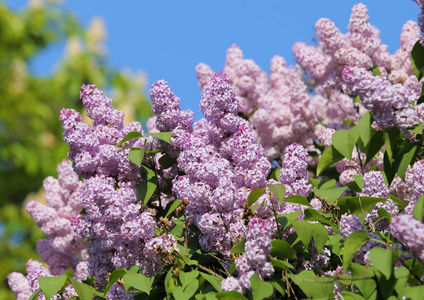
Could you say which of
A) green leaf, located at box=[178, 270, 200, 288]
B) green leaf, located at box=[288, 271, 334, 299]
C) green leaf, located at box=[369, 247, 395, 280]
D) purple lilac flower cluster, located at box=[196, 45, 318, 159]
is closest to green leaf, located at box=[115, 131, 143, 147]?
green leaf, located at box=[178, 270, 200, 288]

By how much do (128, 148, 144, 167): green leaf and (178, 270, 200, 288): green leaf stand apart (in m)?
0.68

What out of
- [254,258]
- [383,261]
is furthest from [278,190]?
[383,261]

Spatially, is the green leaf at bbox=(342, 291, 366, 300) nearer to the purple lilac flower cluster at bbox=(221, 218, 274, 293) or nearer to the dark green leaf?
the purple lilac flower cluster at bbox=(221, 218, 274, 293)

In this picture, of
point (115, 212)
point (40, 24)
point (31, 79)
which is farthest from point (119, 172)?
point (40, 24)

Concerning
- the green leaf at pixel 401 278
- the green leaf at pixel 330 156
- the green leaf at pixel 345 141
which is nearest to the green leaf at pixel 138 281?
the green leaf at pixel 330 156

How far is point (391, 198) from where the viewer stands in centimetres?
359

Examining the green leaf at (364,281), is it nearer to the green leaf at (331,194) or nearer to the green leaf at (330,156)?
the green leaf at (330,156)

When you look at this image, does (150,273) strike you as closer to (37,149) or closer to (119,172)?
(119,172)

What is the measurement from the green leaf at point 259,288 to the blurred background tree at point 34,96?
1303cm

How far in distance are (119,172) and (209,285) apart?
35.9 inches

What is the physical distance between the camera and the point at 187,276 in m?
3.40

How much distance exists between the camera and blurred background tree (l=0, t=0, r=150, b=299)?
59.7ft

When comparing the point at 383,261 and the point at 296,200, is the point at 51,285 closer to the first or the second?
the point at 296,200

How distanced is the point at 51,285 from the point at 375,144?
1.70 metres
